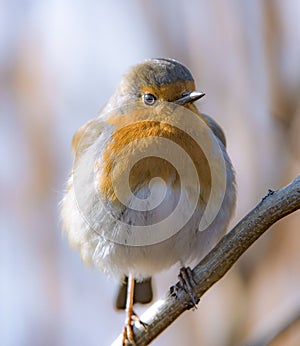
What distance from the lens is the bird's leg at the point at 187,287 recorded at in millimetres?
2828

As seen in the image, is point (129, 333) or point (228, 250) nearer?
point (228, 250)

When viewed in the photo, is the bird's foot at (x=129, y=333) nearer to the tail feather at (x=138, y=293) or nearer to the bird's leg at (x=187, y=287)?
the bird's leg at (x=187, y=287)

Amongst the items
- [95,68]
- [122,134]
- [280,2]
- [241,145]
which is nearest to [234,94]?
[241,145]

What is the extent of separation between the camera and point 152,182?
10.1 feet

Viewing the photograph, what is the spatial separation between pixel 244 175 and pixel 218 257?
1.71m

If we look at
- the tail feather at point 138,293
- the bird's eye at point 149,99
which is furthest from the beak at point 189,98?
the tail feather at point 138,293

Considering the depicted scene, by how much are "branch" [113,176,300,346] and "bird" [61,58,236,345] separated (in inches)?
5.1

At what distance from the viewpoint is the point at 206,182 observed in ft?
10.3

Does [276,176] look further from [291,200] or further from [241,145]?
[291,200]

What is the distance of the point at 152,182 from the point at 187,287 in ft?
1.59

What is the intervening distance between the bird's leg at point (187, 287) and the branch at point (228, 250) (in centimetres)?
2

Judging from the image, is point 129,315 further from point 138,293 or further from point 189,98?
point 189,98

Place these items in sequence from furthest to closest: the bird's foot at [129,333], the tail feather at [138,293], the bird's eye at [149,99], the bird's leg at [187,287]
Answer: the tail feather at [138,293]
the bird's eye at [149,99]
the bird's foot at [129,333]
the bird's leg at [187,287]

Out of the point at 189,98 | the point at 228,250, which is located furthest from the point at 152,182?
the point at 228,250
